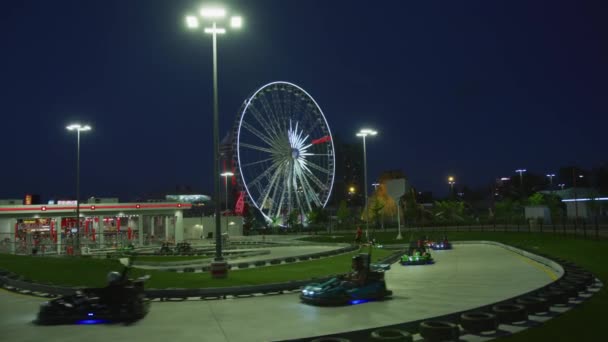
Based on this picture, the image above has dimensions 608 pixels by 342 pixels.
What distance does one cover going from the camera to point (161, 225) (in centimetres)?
7519

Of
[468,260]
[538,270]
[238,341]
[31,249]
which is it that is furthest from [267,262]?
[31,249]

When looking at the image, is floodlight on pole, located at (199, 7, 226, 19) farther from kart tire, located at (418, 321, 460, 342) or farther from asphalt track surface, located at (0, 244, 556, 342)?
kart tire, located at (418, 321, 460, 342)

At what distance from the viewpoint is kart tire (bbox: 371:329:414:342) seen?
8.63 metres

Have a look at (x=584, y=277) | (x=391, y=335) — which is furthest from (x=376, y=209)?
(x=391, y=335)

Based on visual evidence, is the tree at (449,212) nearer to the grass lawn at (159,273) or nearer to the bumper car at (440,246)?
the bumper car at (440,246)

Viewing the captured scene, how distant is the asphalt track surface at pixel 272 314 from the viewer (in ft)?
35.0

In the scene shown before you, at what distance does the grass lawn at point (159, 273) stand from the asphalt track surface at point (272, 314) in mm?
2253

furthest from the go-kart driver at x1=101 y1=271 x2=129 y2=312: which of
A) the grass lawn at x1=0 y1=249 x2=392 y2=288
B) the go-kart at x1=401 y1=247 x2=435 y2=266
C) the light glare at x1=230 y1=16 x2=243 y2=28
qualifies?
the go-kart at x1=401 y1=247 x2=435 y2=266

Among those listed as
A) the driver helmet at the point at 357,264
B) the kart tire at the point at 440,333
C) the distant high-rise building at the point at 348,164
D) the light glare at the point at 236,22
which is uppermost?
the distant high-rise building at the point at 348,164

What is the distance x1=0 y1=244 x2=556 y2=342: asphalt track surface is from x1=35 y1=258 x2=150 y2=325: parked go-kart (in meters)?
0.29

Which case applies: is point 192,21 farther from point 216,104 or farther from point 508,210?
point 508,210

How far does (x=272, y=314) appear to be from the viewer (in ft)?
41.6

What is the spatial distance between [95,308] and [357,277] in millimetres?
6776

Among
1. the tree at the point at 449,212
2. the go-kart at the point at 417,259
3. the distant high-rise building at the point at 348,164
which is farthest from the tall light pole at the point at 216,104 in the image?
the distant high-rise building at the point at 348,164
